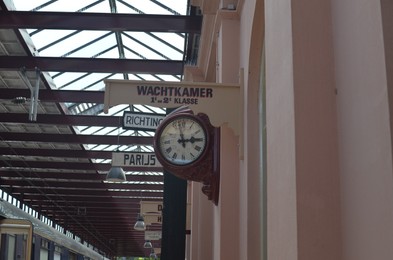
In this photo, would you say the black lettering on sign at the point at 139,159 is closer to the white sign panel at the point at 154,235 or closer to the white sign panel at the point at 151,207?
the white sign panel at the point at 151,207

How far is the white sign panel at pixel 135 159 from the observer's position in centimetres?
1179

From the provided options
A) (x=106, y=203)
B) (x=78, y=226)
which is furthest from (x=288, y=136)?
(x=78, y=226)

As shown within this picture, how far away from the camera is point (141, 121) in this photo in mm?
9719

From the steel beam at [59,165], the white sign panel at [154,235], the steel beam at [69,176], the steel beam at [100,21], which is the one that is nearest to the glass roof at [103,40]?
the steel beam at [100,21]

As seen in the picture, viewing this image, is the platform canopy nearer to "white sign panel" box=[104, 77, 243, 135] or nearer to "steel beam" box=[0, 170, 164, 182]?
"steel beam" box=[0, 170, 164, 182]

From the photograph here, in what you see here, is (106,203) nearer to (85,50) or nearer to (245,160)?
(85,50)

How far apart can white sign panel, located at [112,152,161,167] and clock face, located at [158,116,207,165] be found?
4.63m

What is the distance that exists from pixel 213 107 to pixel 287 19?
3.04 meters

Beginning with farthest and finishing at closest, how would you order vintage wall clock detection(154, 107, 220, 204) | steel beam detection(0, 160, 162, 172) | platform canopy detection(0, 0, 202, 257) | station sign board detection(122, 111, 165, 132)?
steel beam detection(0, 160, 162, 172), platform canopy detection(0, 0, 202, 257), station sign board detection(122, 111, 165, 132), vintage wall clock detection(154, 107, 220, 204)

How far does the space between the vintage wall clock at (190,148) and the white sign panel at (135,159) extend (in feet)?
15.3

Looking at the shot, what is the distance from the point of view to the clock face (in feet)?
22.7

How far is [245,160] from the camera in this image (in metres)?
5.98

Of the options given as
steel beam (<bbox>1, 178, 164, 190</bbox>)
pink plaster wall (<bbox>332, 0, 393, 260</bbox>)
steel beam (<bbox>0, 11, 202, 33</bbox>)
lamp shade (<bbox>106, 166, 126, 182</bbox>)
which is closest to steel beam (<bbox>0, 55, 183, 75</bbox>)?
steel beam (<bbox>0, 11, 202, 33</bbox>)

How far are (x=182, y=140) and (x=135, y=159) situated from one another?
519 centimetres
